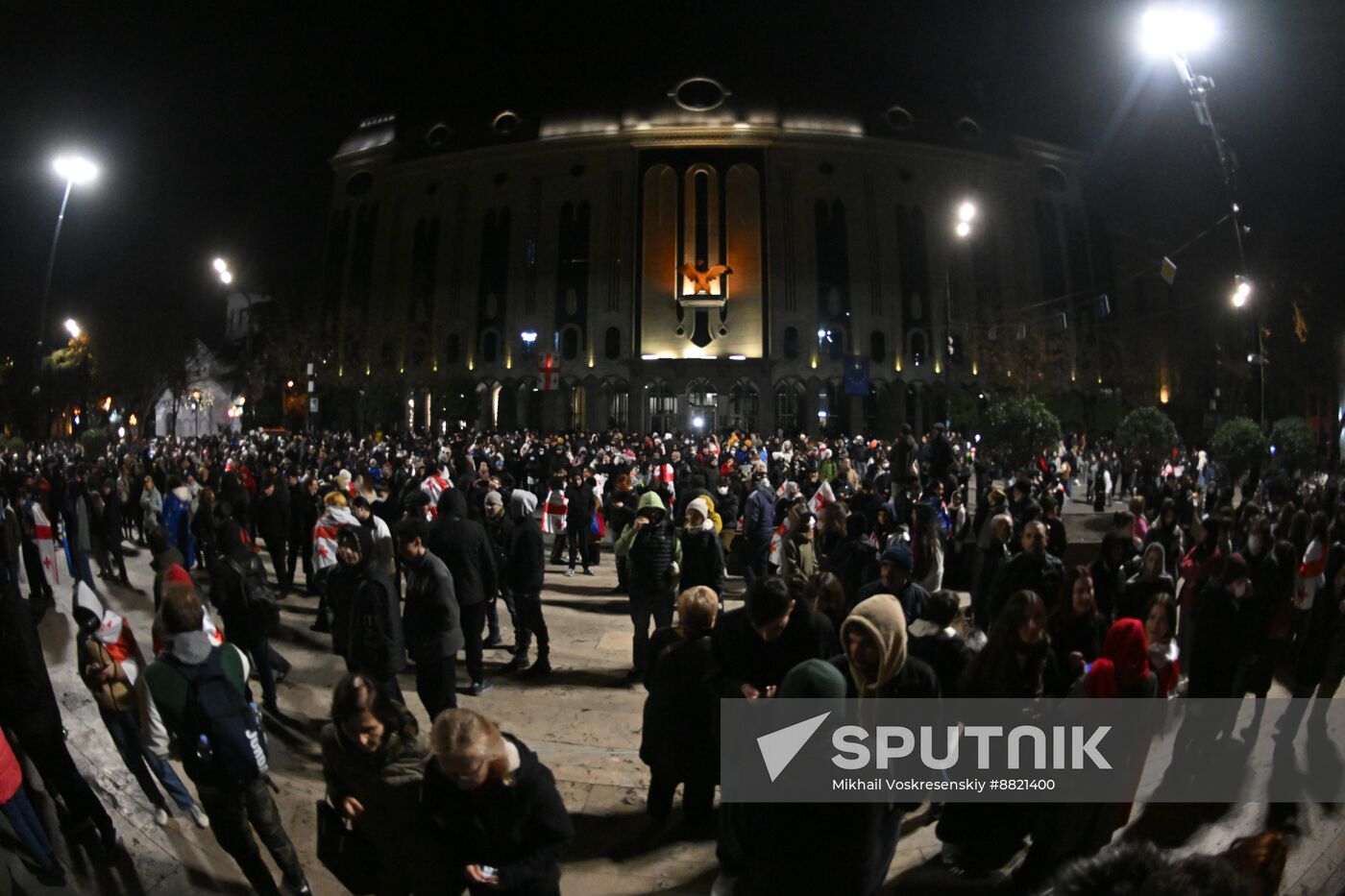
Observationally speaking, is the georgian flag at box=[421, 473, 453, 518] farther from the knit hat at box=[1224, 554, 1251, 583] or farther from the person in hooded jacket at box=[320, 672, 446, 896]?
the knit hat at box=[1224, 554, 1251, 583]

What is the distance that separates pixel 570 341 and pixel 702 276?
30.3 ft

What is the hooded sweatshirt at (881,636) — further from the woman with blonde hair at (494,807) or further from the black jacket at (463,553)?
the black jacket at (463,553)

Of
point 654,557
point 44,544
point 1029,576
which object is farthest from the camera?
point 44,544

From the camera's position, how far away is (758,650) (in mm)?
4426

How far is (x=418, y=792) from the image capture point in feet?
9.95

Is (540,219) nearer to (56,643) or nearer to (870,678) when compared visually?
(56,643)

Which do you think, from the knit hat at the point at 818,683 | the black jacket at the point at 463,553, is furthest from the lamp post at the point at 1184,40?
the knit hat at the point at 818,683

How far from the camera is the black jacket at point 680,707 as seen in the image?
484 cm

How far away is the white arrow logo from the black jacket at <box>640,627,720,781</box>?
1.28 m

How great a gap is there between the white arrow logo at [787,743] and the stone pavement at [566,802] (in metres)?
1.73

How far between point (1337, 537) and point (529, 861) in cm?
942

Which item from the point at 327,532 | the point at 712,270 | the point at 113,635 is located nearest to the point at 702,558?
the point at 327,532

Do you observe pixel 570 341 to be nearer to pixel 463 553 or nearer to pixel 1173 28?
pixel 1173 28

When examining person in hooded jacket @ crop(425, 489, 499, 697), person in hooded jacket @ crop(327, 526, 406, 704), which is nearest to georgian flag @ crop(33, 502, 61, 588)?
person in hooded jacket @ crop(425, 489, 499, 697)
